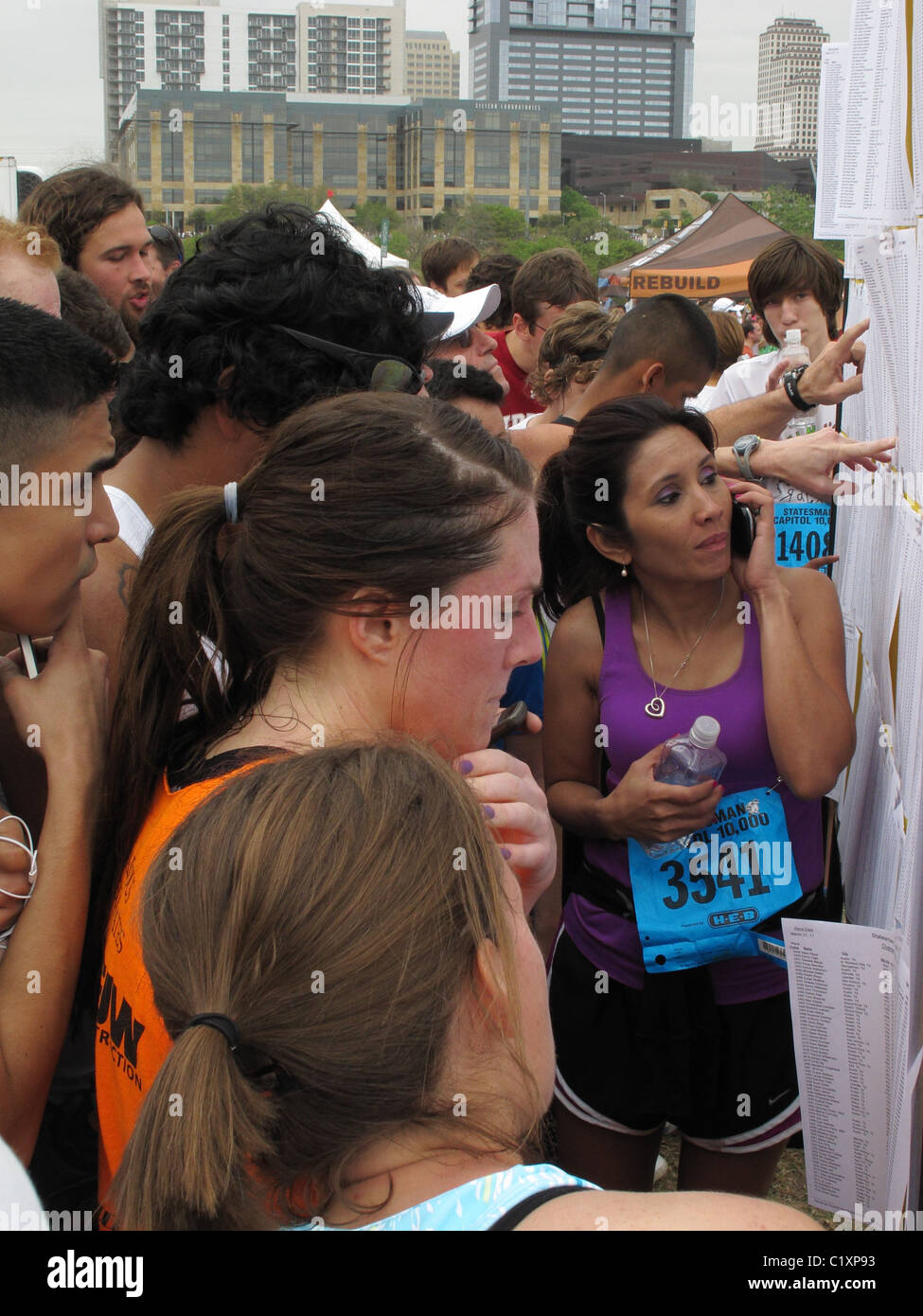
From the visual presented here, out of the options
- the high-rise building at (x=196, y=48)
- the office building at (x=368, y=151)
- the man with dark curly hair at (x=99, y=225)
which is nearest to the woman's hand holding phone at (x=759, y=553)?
the man with dark curly hair at (x=99, y=225)

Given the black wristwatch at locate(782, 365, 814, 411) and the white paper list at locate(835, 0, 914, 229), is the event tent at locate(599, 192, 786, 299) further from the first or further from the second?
the white paper list at locate(835, 0, 914, 229)

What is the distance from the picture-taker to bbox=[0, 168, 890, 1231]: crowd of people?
3.25ft

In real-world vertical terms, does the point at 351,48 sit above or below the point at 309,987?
above

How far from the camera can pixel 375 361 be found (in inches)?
79.0

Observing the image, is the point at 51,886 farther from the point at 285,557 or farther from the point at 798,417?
the point at 798,417

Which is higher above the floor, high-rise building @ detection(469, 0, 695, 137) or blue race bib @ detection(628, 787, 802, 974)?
high-rise building @ detection(469, 0, 695, 137)

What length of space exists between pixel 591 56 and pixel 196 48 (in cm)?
4536

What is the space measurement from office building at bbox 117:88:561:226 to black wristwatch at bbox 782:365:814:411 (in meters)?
94.2

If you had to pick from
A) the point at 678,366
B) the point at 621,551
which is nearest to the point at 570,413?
the point at 678,366

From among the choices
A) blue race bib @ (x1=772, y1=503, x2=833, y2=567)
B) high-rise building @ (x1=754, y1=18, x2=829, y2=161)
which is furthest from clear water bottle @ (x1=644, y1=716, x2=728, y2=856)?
high-rise building @ (x1=754, y1=18, x2=829, y2=161)

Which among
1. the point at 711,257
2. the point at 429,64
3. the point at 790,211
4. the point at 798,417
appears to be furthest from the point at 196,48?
the point at 798,417

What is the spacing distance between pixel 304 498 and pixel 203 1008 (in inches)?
25.2

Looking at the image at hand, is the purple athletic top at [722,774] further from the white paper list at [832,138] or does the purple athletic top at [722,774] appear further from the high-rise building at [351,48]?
the high-rise building at [351,48]
